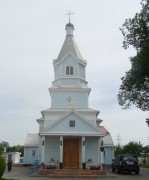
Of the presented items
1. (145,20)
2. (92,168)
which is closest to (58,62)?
(92,168)

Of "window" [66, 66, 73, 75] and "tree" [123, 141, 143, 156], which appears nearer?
"window" [66, 66, 73, 75]

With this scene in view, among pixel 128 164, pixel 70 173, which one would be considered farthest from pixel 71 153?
pixel 128 164

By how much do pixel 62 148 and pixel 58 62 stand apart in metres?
9.00

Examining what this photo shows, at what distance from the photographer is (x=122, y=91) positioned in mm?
22500

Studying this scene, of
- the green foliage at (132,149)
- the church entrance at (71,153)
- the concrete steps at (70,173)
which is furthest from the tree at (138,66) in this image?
the green foliage at (132,149)

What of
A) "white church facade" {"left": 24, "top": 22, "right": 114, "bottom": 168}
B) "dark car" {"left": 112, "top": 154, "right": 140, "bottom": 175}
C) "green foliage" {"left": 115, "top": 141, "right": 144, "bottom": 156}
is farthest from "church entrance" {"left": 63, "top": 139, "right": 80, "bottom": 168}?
"green foliage" {"left": 115, "top": 141, "right": 144, "bottom": 156}

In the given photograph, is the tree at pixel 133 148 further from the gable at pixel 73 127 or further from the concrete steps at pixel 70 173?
the concrete steps at pixel 70 173

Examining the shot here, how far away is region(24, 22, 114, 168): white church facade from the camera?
30.7 m

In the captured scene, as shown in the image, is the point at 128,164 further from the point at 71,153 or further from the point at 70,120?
the point at 70,120

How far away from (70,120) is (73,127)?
26.6 inches

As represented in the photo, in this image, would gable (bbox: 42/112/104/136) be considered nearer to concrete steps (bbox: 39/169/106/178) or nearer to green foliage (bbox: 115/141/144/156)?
concrete steps (bbox: 39/169/106/178)

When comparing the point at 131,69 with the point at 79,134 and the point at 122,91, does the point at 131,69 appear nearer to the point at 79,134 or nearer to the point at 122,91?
the point at 122,91

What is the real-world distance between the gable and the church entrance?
66.4 inches

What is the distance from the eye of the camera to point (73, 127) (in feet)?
101
